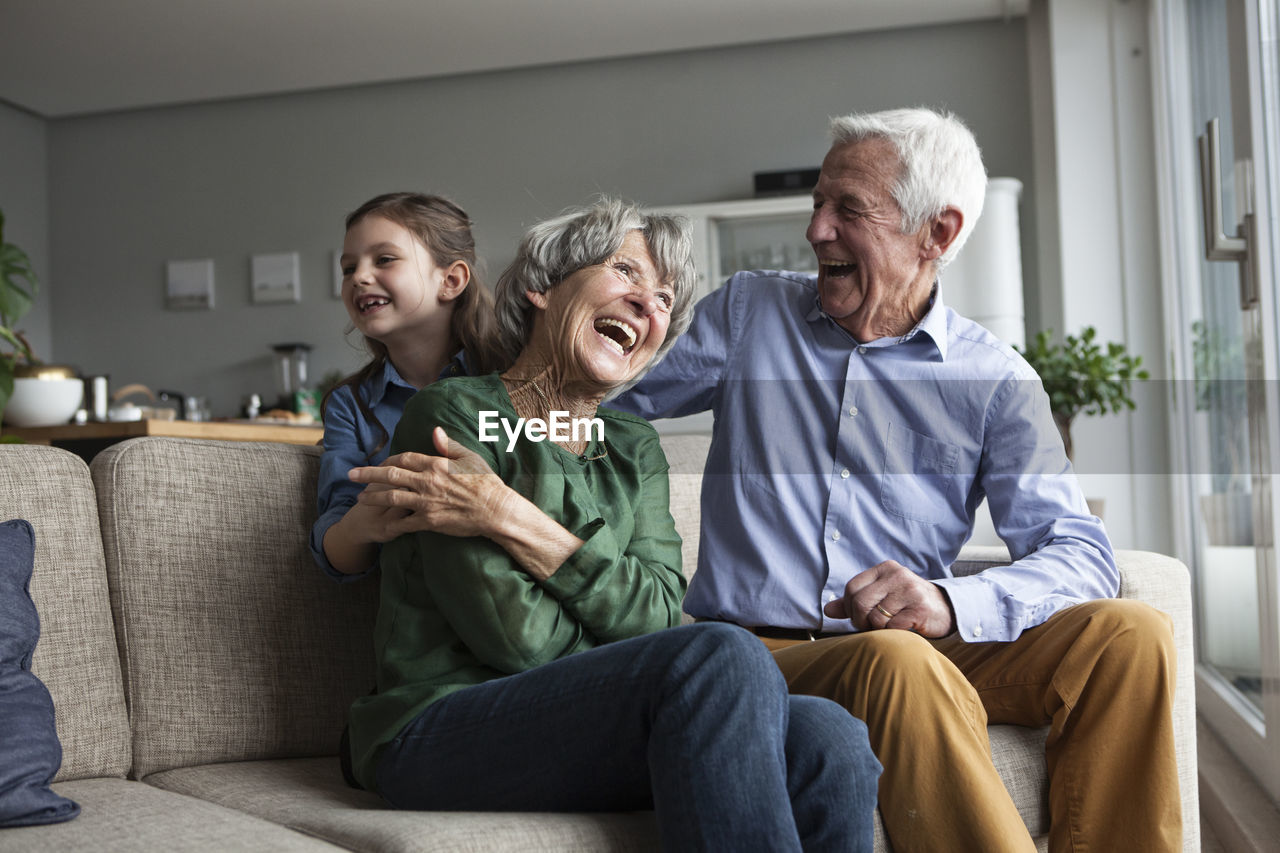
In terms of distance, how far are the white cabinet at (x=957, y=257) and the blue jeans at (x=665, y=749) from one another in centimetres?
366

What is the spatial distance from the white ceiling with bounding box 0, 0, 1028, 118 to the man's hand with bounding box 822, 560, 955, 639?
4145mm

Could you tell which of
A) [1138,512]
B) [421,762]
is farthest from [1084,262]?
A: [421,762]

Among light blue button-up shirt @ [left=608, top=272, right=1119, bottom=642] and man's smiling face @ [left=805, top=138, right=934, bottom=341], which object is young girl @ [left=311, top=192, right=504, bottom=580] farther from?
man's smiling face @ [left=805, top=138, right=934, bottom=341]

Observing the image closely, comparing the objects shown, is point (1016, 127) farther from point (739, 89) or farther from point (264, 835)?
point (264, 835)

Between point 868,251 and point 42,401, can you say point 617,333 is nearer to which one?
point 868,251

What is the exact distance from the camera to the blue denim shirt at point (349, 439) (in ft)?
4.96

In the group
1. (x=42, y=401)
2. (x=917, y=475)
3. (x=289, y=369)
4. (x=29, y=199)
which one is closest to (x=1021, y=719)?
→ (x=917, y=475)

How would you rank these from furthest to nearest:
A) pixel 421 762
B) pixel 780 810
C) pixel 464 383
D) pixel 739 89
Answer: pixel 739 89 → pixel 464 383 → pixel 421 762 → pixel 780 810

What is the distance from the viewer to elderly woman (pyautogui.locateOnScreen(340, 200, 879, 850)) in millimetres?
1075

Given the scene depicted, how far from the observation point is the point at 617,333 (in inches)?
56.5

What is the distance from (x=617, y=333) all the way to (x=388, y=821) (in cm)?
63

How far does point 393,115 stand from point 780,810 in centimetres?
563

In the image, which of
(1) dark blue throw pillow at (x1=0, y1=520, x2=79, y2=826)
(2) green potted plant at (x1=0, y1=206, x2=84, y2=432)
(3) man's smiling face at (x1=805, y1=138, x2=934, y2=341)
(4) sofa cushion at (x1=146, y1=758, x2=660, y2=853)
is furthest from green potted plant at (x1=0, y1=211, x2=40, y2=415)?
(3) man's smiling face at (x1=805, y1=138, x2=934, y2=341)

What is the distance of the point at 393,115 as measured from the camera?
6105mm
